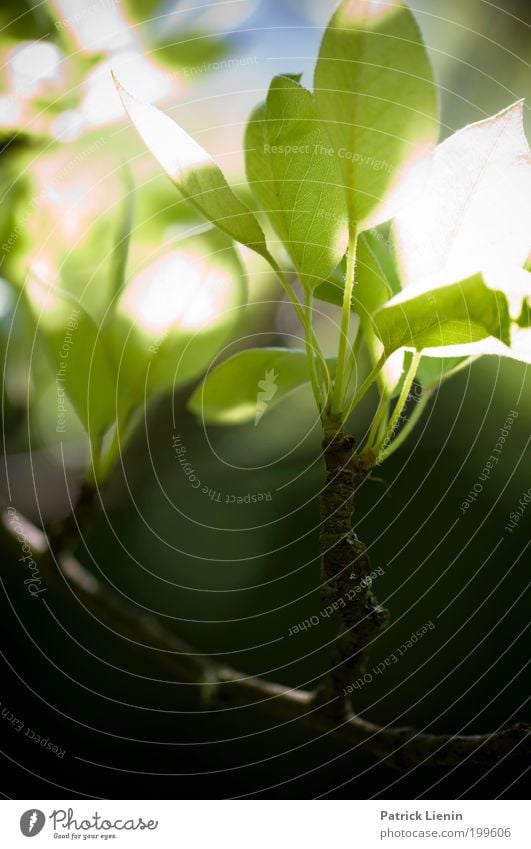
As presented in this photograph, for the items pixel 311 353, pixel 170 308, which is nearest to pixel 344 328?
pixel 311 353

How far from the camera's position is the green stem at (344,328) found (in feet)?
0.97

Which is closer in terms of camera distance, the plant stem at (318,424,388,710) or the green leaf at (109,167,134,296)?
the plant stem at (318,424,388,710)

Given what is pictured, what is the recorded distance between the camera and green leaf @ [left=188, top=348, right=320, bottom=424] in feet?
1.22

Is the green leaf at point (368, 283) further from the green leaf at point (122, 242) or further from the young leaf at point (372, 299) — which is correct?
the green leaf at point (122, 242)

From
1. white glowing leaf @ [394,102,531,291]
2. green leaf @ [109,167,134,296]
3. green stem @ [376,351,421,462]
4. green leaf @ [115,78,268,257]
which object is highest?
green leaf @ [109,167,134,296]

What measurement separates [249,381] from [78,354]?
0.09 metres

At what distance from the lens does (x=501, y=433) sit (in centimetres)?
53

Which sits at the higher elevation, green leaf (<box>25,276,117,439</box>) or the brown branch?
green leaf (<box>25,276,117,439</box>)

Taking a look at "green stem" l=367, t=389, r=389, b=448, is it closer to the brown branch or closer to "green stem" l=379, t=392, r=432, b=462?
"green stem" l=379, t=392, r=432, b=462

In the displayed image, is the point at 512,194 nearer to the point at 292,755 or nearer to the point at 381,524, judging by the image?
the point at 381,524

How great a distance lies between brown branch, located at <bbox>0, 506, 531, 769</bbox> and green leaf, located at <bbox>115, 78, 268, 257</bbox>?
8.3 inches

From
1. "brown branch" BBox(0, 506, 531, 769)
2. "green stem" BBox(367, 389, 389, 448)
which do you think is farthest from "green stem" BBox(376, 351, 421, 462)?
"brown branch" BBox(0, 506, 531, 769)

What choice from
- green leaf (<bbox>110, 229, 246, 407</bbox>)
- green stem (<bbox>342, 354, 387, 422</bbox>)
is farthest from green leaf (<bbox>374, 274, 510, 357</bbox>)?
green leaf (<bbox>110, 229, 246, 407</bbox>)
